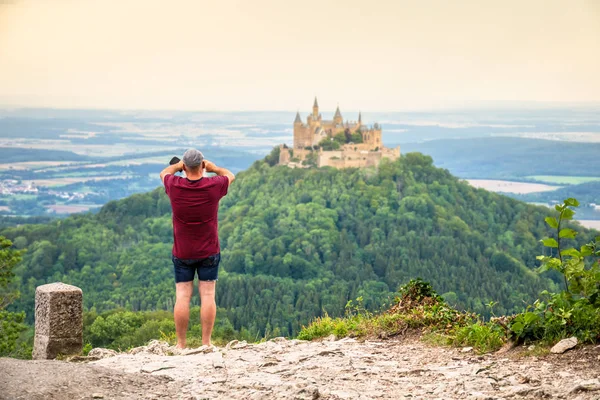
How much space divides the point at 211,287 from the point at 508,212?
2831 inches

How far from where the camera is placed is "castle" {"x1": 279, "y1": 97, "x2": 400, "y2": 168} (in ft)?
268

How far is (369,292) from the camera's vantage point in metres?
54.5

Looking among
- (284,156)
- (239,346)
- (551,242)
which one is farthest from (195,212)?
(284,156)

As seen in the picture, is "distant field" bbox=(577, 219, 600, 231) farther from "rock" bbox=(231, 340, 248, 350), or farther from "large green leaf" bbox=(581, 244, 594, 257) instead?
"rock" bbox=(231, 340, 248, 350)

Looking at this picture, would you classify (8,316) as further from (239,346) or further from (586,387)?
(586,387)

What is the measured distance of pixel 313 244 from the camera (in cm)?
7050

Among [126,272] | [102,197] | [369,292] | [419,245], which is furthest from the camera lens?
[102,197]

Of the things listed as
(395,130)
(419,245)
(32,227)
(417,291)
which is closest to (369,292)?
(419,245)

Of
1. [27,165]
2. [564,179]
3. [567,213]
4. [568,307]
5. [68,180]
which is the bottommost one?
[68,180]

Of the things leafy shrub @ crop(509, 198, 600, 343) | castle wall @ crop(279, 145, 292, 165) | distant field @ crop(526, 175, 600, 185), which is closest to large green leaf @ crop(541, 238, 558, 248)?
leafy shrub @ crop(509, 198, 600, 343)

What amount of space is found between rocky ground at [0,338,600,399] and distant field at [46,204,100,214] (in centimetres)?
8078

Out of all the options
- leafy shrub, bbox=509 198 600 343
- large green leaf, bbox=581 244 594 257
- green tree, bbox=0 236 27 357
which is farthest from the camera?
green tree, bbox=0 236 27 357

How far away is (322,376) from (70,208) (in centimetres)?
8350

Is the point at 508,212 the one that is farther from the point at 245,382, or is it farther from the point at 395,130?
the point at 245,382
